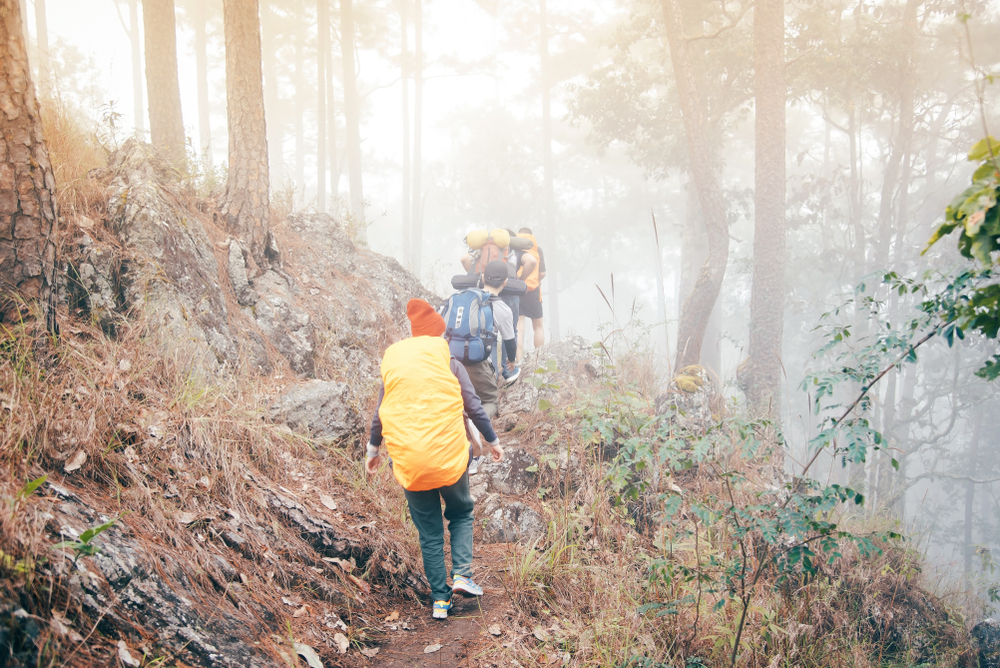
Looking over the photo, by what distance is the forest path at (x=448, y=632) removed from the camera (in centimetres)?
300

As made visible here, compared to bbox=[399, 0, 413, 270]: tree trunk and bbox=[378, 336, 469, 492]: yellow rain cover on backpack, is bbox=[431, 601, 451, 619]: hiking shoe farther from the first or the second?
bbox=[399, 0, 413, 270]: tree trunk

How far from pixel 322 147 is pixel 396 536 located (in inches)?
546

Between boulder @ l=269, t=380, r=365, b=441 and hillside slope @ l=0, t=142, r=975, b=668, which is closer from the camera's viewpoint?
hillside slope @ l=0, t=142, r=975, b=668

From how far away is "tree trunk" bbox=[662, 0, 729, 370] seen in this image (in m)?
9.43

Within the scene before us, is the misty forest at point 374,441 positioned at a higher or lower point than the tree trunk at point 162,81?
lower

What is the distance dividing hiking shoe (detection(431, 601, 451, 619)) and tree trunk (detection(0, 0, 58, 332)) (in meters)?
3.00

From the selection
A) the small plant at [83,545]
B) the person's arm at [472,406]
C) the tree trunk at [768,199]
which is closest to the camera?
the small plant at [83,545]

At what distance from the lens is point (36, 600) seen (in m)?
1.89

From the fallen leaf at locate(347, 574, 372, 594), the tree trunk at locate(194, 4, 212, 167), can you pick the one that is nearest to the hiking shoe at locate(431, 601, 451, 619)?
the fallen leaf at locate(347, 574, 372, 594)

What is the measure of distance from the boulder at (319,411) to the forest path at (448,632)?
177 centimetres

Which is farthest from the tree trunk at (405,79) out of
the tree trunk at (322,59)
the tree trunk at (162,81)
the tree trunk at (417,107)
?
the tree trunk at (162,81)

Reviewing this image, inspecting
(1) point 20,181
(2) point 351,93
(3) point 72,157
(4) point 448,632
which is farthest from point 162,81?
(2) point 351,93

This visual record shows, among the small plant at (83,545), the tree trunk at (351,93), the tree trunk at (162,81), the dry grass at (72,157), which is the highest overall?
the tree trunk at (351,93)

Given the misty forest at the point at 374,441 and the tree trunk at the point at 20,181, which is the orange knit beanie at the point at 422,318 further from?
the tree trunk at the point at 20,181
